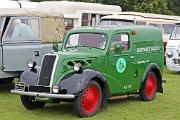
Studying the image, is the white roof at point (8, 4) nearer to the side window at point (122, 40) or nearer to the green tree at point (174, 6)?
the side window at point (122, 40)

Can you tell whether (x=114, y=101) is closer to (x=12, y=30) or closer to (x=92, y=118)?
(x=92, y=118)

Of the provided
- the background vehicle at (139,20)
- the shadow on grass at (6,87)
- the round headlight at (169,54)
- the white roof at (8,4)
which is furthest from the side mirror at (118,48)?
the background vehicle at (139,20)

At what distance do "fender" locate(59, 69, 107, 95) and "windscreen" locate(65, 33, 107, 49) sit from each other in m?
0.95

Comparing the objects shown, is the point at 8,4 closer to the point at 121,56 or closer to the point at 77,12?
the point at 77,12

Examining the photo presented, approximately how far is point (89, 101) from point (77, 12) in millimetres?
12143

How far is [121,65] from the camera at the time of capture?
A: 10258 mm

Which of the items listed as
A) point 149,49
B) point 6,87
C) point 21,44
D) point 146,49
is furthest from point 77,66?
point 6,87

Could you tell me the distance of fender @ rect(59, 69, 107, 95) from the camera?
29.2 feet

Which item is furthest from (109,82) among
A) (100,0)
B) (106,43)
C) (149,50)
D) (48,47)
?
(100,0)

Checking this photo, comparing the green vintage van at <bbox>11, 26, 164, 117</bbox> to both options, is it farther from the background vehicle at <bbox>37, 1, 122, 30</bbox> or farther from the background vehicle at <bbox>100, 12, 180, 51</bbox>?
the background vehicle at <bbox>37, 1, 122, 30</bbox>

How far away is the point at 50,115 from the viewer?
9.48 metres

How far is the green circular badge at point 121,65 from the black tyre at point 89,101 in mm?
880

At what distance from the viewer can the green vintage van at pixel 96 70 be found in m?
9.10

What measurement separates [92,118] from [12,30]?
3.84 meters
